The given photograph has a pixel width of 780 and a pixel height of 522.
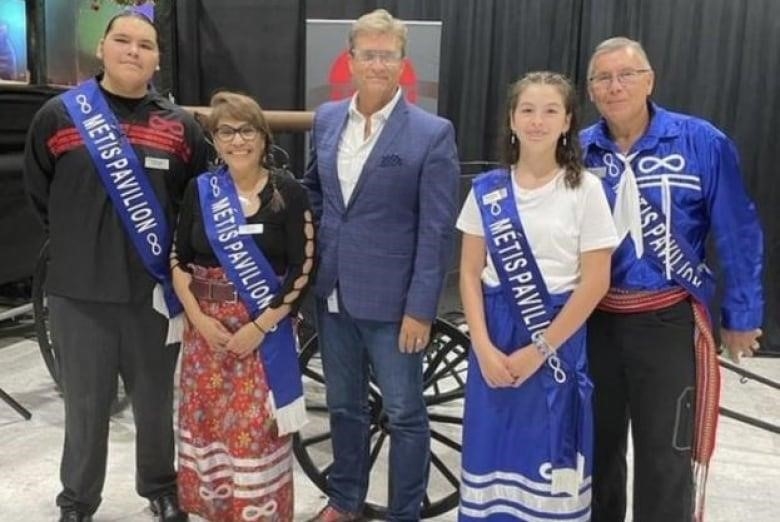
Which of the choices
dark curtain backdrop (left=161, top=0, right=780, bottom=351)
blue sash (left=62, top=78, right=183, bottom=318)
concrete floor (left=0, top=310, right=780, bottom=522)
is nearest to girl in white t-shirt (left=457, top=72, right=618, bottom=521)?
concrete floor (left=0, top=310, right=780, bottom=522)

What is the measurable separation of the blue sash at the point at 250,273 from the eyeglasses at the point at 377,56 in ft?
1.45

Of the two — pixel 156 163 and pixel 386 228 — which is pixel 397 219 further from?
pixel 156 163

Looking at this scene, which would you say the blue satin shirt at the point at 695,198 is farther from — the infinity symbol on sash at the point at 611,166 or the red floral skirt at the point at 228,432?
the red floral skirt at the point at 228,432

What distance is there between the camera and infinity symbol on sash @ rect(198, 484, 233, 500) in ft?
6.60

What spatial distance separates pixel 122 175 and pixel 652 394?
137 centimetres

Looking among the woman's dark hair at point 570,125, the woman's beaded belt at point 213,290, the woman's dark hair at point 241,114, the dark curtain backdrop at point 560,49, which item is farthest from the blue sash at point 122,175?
the dark curtain backdrop at point 560,49

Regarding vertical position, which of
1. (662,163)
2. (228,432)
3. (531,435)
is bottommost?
(228,432)

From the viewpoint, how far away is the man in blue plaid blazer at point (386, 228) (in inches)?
71.6

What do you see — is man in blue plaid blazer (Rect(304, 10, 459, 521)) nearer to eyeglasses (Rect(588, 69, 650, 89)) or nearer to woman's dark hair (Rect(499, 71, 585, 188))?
woman's dark hair (Rect(499, 71, 585, 188))

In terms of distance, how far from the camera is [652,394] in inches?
68.0

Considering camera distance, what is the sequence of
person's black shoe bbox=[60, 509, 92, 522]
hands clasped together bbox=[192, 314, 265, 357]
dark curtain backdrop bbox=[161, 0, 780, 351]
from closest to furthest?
1. hands clasped together bbox=[192, 314, 265, 357]
2. person's black shoe bbox=[60, 509, 92, 522]
3. dark curtain backdrop bbox=[161, 0, 780, 351]

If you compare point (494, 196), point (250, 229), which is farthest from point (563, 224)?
point (250, 229)

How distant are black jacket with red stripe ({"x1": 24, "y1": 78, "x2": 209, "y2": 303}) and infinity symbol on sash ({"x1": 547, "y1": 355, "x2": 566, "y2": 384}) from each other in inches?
40.6

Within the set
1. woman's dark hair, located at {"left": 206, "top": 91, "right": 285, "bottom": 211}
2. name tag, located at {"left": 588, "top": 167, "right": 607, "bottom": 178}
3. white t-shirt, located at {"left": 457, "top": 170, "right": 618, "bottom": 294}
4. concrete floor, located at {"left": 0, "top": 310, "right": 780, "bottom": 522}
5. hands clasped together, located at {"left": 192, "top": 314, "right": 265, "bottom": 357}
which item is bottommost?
concrete floor, located at {"left": 0, "top": 310, "right": 780, "bottom": 522}
